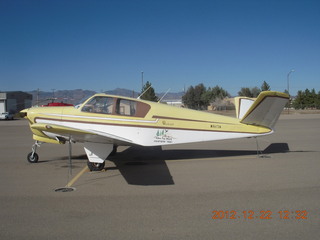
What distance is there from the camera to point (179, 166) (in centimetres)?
798

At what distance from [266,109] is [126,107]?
155 inches

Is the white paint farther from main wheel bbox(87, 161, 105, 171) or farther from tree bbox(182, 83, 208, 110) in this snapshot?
tree bbox(182, 83, 208, 110)

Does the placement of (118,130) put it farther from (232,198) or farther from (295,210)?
(295,210)

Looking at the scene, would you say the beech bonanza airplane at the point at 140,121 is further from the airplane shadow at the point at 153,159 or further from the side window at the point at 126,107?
the airplane shadow at the point at 153,159

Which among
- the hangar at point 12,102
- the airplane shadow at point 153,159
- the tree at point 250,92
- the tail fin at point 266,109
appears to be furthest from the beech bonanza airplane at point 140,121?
the tree at point 250,92

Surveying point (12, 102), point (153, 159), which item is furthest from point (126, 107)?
point (12, 102)

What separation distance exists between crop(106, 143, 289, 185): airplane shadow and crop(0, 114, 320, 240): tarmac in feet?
0.15

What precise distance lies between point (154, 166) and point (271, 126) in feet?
12.0

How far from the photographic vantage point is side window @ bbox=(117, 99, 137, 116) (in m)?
7.62

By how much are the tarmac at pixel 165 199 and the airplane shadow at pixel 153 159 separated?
0.15 feet

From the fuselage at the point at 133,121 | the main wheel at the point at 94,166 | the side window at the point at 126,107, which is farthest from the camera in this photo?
the side window at the point at 126,107

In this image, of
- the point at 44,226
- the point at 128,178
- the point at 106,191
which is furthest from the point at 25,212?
the point at 128,178

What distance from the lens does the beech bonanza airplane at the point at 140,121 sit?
7449mm

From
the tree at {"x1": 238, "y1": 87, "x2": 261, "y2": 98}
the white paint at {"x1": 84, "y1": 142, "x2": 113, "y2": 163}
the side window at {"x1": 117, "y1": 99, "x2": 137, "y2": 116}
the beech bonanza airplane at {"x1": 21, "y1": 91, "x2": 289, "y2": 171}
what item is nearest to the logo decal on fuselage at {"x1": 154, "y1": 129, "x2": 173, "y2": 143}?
the beech bonanza airplane at {"x1": 21, "y1": 91, "x2": 289, "y2": 171}
